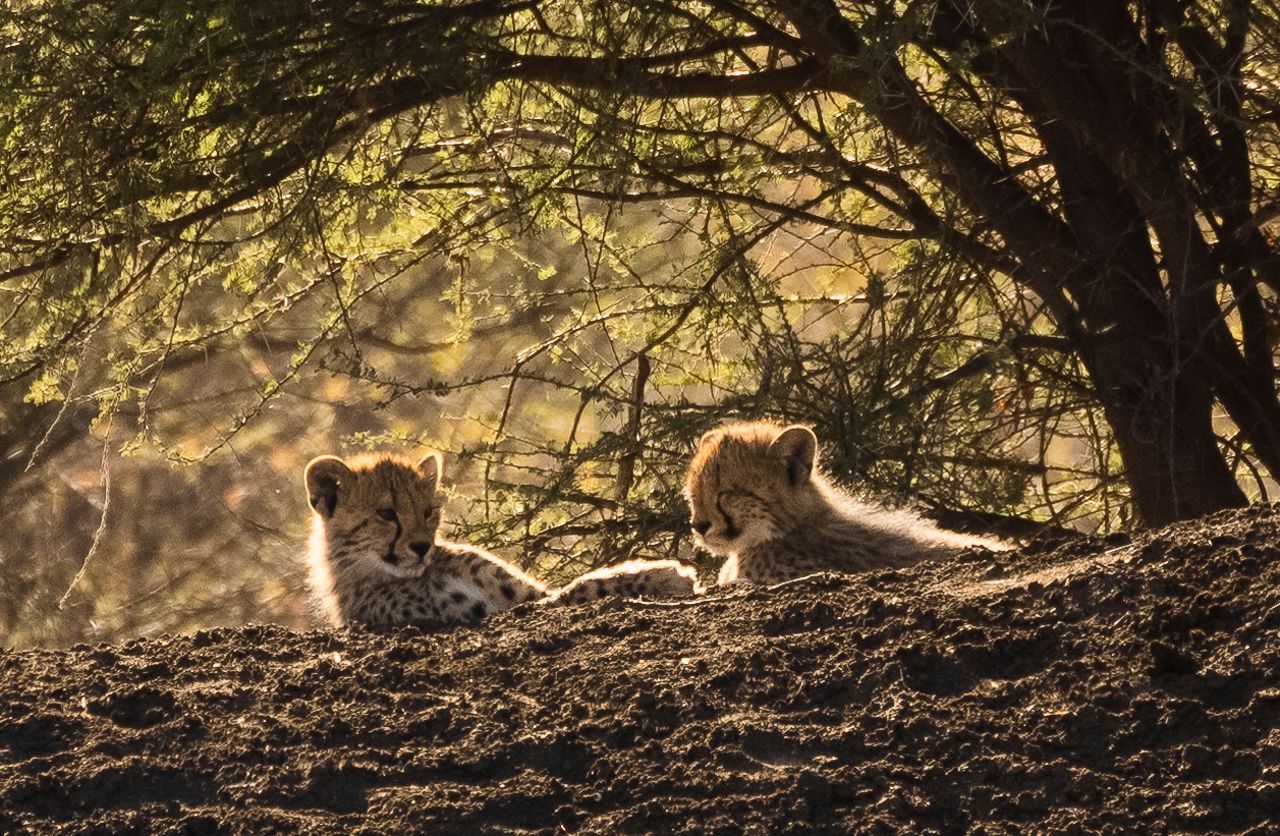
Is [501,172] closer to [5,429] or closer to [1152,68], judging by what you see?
[1152,68]

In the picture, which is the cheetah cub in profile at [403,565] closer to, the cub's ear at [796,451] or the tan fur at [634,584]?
the tan fur at [634,584]

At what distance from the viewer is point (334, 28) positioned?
7.06 meters

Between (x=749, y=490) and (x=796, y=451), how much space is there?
0.21 metres

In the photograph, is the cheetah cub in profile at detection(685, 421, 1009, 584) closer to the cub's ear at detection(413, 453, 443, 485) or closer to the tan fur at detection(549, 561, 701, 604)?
the tan fur at detection(549, 561, 701, 604)

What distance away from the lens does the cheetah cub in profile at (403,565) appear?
6465mm

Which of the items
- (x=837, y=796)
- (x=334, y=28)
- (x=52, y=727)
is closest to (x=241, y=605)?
(x=334, y=28)

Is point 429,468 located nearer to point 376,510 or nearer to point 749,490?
point 376,510

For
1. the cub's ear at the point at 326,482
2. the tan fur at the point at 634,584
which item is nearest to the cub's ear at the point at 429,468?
the cub's ear at the point at 326,482

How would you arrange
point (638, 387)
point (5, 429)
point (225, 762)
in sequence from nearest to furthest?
1. point (225, 762)
2. point (638, 387)
3. point (5, 429)

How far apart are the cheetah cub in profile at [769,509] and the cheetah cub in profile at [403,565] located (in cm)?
44

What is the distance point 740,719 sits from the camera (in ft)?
13.6

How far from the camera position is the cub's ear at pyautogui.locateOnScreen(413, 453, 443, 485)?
7.51m

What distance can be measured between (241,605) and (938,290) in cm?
720

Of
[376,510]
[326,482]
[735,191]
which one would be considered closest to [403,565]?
[376,510]
